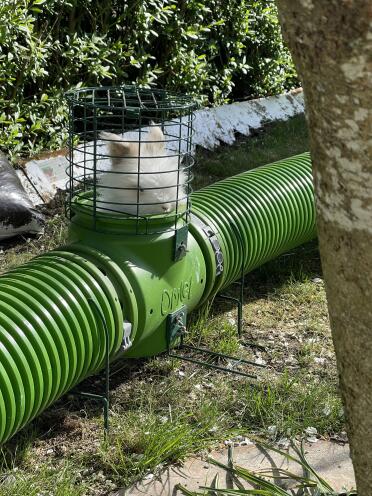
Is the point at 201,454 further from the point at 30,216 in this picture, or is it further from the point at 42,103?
the point at 42,103

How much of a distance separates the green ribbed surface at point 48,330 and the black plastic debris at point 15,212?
1.84m

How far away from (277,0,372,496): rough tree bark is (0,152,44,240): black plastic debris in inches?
147

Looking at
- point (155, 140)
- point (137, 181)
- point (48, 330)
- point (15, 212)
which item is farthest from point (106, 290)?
point (15, 212)

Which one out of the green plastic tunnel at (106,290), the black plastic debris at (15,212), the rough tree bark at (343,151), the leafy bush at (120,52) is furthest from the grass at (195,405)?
the leafy bush at (120,52)

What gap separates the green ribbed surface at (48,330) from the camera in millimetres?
2664

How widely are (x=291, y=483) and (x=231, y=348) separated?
1.07 m

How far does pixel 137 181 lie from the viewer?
11.2ft

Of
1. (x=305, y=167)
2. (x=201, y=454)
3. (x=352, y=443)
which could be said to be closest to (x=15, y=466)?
(x=201, y=454)

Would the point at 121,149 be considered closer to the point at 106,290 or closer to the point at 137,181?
the point at 137,181

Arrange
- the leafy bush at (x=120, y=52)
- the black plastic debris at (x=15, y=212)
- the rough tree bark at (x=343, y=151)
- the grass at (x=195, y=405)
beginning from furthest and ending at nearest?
the leafy bush at (x=120, y=52)
the black plastic debris at (x=15, y=212)
the grass at (x=195, y=405)
the rough tree bark at (x=343, y=151)

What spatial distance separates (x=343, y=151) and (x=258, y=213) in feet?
10.1

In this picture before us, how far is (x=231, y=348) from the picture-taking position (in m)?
3.89

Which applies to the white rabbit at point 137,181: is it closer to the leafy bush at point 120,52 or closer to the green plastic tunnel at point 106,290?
the green plastic tunnel at point 106,290

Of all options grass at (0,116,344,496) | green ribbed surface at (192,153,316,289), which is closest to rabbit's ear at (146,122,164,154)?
green ribbed surface at (192,153,316,289)
